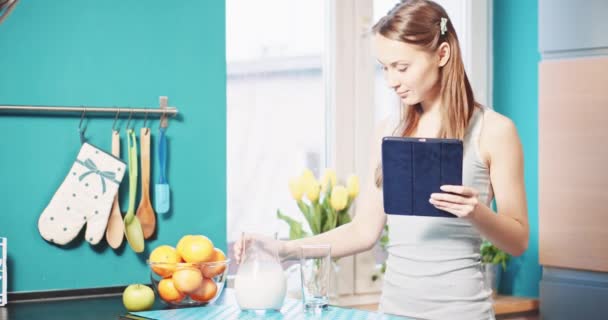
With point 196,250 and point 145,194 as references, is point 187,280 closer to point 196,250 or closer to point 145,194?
point 196,250

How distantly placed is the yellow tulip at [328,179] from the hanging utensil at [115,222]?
0.80 meters

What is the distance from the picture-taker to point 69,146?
2559 millimetres

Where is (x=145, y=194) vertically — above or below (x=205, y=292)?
above

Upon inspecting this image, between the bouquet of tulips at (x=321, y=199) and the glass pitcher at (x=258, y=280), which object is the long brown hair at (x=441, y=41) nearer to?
the glass pitcher at (x=258, y=280)

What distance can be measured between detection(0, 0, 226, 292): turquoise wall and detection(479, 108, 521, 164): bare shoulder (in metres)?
0.99

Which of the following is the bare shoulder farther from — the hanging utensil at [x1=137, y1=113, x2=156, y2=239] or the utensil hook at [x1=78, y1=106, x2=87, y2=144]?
the utensil hook at [x1=78, y1=106, x2=87, y2=144]

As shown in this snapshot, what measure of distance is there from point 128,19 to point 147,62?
137mm

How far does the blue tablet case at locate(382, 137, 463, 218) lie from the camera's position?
1.81 m

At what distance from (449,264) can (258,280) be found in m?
0.46

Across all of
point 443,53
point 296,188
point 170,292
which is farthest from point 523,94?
point 170,292

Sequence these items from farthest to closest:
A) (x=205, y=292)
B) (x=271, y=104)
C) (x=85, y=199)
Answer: (x=271, y=104) < (x=85, y=199) < (x=205, y=292)

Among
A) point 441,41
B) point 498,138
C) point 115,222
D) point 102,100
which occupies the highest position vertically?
point 441,41

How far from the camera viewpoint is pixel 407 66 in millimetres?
2055

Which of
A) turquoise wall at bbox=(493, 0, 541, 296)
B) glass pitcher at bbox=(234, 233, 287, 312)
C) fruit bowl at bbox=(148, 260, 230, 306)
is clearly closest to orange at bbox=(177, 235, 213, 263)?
→ fruit bowl at bbox=(148, 260, 230, 306)
